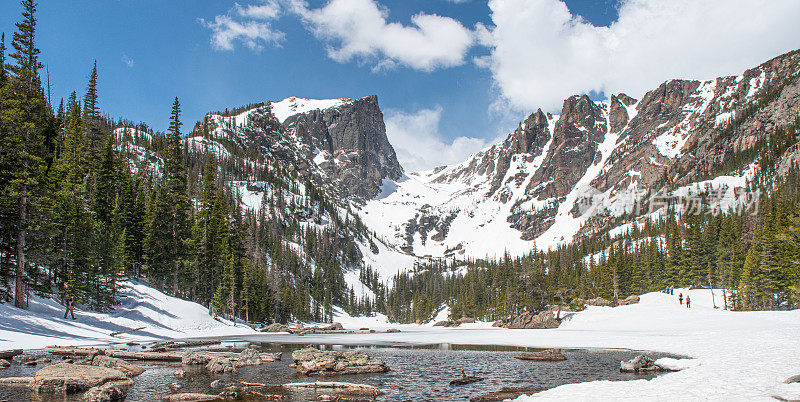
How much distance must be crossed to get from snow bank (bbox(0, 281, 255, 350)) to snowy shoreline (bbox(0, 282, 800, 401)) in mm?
83

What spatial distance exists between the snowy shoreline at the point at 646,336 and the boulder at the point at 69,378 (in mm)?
14488

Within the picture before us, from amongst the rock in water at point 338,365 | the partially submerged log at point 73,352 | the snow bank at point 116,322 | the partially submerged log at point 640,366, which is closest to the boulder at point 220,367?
the rock in water at point 338,365

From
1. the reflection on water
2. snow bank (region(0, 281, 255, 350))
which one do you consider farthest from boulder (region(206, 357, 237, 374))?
snow bank (region(0, 281, 255, 350))

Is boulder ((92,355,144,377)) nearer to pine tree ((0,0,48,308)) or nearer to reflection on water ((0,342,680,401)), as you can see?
reflection on water ((0,342,680,401))

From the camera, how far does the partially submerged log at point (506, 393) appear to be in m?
14.3

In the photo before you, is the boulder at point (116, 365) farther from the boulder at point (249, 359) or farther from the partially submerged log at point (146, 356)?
the boulder at point (249, 359)

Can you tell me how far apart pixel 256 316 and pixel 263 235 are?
9209 cm

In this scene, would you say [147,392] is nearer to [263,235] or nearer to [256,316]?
[256,316]

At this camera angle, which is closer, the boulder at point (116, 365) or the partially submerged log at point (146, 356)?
the boulder at point (116, 365)

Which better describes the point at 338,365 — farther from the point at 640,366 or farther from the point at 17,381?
the point at 640,366

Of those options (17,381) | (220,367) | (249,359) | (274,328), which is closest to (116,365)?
(17,381)

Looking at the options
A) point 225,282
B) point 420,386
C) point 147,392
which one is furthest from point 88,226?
point 420,386

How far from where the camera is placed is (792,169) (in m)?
168

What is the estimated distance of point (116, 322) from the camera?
131 feet
